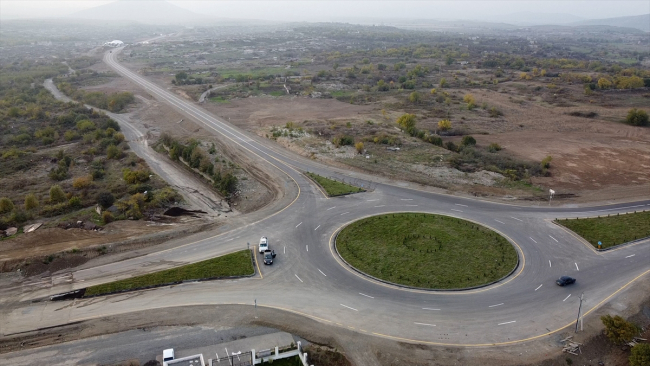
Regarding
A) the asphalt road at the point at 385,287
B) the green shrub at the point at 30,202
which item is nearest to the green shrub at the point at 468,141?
the asphalt road at the point at 385,287

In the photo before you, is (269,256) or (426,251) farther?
(426,251)

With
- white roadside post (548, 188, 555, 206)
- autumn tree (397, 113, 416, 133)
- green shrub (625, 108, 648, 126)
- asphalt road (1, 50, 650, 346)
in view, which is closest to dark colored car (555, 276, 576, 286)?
asphalt road (1, 50, 650, 346)

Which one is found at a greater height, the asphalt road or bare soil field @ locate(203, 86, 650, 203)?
bare soil field @ locate(203, 86, 650, 203)

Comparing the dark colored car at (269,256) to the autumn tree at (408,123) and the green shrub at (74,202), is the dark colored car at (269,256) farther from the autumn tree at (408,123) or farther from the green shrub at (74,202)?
the autumn tree at (408,123)

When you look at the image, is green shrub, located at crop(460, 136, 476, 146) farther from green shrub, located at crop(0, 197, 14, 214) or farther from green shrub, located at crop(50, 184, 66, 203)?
green shrub, located at crop(0, 197, 14, 214)

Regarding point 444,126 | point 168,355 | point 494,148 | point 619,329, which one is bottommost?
point 168,355

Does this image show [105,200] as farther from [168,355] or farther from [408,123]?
[408,123]

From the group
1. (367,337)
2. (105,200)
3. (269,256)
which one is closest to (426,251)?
(367,337)
